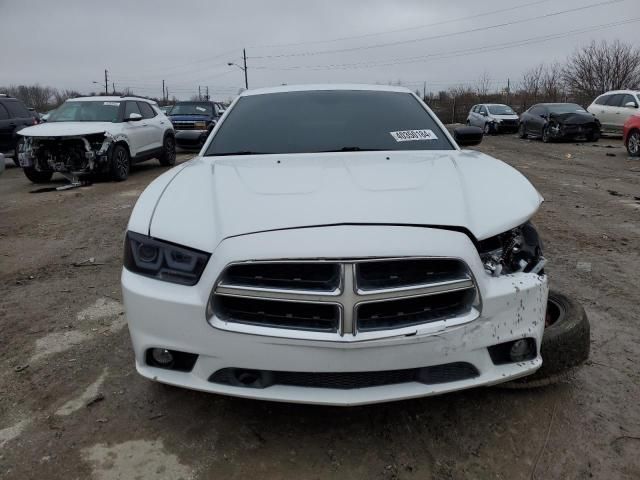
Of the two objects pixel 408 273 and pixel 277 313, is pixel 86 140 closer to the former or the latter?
pixel 277 313

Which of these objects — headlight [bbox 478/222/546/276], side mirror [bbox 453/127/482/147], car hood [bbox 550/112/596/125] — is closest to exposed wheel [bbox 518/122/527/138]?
car hood [bbox 550/112/596/125]

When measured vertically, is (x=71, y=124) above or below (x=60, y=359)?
above

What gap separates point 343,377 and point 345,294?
35 centimetres

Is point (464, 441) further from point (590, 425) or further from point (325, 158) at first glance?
point (325, 158)

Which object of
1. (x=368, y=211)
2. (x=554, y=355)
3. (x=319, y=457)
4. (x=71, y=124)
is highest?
(x=71, y=124)

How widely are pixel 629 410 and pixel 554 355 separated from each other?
15.8 inches

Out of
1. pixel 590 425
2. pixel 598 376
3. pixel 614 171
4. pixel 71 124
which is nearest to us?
pixel 590 425

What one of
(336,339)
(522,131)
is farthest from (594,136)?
(336,339)

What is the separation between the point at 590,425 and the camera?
2293 mm

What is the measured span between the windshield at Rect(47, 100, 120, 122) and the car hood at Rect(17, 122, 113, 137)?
25 centimetres

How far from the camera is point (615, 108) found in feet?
56.6

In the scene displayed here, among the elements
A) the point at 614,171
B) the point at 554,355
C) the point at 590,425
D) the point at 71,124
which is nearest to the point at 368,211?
the point at 554,355

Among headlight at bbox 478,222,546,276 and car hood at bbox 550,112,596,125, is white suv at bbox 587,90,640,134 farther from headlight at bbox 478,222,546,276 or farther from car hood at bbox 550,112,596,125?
headlight at bbox 478,222,546,276

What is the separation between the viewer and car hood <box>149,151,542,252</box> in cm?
208
